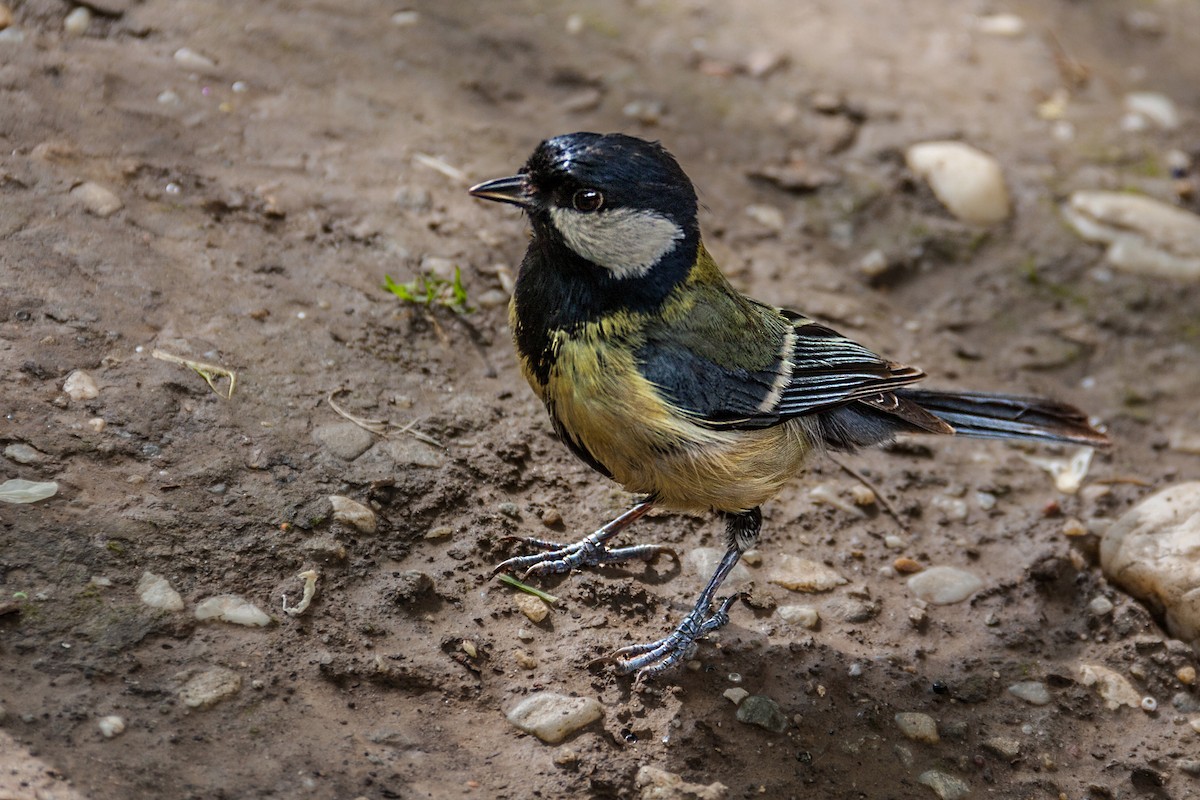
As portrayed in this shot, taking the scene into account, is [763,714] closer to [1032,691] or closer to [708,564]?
[708,564]

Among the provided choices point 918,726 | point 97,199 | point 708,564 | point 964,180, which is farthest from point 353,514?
point 964,180

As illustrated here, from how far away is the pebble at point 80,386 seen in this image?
356 centimetres

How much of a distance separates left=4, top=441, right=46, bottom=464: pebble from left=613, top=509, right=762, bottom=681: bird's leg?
1.95 m

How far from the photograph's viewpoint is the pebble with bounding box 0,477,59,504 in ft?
10.4

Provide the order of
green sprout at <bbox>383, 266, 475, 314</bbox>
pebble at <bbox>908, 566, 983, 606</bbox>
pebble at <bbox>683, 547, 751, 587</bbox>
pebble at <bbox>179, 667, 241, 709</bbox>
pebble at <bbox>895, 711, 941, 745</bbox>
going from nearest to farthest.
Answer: pebble at <bbox>179, 667, 241, 709</bbox>
pebble at <bbox>895, 711, 941, 745</bbox>
pebble at <bbox>683, 547, 751, 587</bbox>
pebble at <bbox>908, 566, 983, 606</bbox>
green sprout at <bbox>383, 266, 475, 314</bbox>

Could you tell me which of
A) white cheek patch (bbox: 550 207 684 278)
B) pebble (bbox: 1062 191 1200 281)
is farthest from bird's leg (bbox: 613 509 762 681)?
pebble (bbox: 1062 191 1200 281)

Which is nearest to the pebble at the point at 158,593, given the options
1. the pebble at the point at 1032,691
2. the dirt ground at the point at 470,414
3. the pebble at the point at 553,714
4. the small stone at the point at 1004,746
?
the dirt ground at the point at 470,414

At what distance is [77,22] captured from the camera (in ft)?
16.7

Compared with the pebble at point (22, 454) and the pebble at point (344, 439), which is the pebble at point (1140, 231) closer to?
the pebble at point (344, 439)

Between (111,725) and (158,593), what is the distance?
491 mm

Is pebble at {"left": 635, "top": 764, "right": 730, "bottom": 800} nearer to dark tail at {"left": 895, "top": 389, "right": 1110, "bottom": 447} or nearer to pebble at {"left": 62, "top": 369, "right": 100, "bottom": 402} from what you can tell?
dark tail at {"left": 895, "top": 389, "right": 1110, "bottom": 447}

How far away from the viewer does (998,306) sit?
18.5 feet

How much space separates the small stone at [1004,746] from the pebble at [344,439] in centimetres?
242

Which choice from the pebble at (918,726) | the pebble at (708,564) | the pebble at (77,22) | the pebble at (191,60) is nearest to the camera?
the pebble at (918,726)
